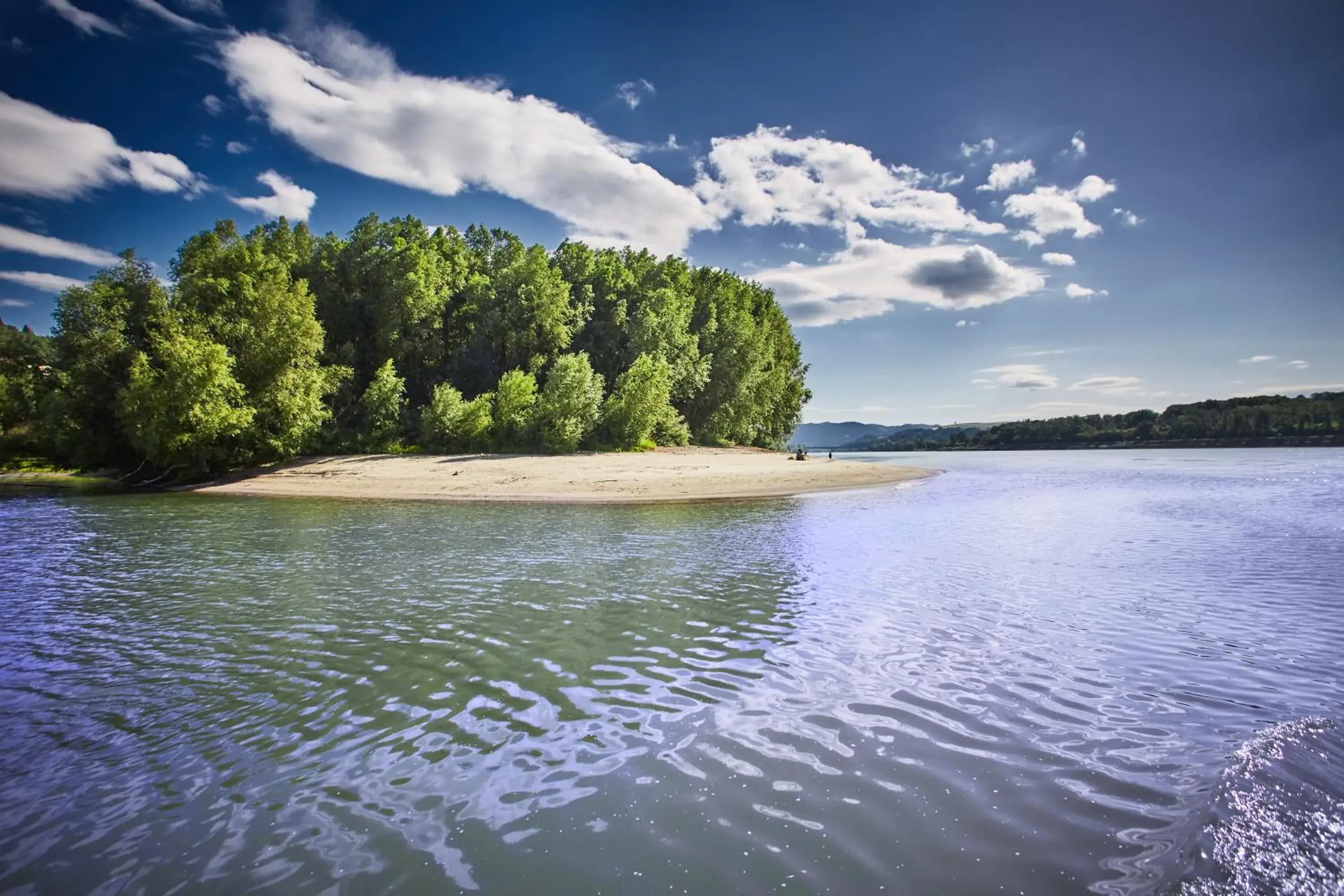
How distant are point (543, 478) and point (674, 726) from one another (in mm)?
32447

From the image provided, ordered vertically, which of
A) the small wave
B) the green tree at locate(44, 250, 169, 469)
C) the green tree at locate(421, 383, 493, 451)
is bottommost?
the small wave

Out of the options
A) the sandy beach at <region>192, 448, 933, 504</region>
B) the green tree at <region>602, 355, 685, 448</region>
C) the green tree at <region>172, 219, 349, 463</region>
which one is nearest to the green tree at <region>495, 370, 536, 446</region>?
the sandy beach at <region>192, 448, 933, 504</region>

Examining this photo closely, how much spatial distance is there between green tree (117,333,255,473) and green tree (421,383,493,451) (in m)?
12.0

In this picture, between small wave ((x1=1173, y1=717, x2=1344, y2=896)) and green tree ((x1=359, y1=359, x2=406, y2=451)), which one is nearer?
small wave ((x1=1173, y1=717, x2=1344, y2=896))

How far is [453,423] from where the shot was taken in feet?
160

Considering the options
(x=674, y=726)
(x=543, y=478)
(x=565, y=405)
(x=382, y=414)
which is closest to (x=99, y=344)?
(x=382, y=414)

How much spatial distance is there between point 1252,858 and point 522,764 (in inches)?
222

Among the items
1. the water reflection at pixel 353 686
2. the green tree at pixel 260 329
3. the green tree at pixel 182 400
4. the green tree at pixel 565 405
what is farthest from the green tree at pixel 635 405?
the water reflection at pixel 353 686

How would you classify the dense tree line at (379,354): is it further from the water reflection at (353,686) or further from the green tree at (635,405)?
the water reflection at (353,686)

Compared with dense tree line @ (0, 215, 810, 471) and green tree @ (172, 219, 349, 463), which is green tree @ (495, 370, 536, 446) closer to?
dense tree line @ (0, 215, 810, 471)

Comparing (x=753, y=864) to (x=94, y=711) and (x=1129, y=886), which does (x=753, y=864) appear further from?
(x=94, y=711)

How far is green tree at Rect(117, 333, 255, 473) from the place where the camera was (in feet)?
129

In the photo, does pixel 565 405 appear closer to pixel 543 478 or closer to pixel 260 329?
pixel 543 478

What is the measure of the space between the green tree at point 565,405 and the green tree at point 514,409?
93cm
